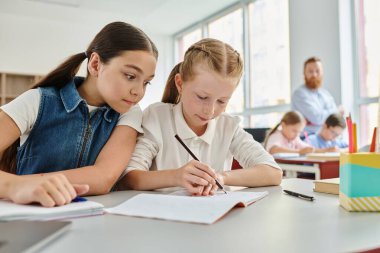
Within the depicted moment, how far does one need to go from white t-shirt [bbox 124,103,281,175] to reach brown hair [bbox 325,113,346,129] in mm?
2644

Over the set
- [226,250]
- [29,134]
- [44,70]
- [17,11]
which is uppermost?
[17,11]

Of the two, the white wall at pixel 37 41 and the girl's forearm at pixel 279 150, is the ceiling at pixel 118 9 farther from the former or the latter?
the girl's forearm at pixel 279 150

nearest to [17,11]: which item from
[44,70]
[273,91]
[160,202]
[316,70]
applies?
[44,70]

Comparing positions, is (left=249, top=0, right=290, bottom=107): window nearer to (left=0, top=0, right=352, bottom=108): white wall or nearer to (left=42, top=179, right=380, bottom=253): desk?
(left=0, top=0, right=352, bottom=108): white wall

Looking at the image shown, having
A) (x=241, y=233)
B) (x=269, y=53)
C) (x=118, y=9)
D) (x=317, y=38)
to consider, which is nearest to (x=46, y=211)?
(x=241, y=233)

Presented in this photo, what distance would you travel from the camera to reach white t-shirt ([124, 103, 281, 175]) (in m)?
1.23

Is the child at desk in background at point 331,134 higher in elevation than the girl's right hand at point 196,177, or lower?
higher

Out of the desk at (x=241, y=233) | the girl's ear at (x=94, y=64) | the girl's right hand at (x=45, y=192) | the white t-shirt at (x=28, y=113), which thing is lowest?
the desk at (x=241, y=233)

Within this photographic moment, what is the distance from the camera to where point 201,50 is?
125 centimetres

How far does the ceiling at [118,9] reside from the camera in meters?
5.89

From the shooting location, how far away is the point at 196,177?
3.00 ft

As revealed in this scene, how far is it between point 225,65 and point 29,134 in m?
0.63

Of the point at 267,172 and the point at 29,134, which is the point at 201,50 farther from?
the point at 29,134

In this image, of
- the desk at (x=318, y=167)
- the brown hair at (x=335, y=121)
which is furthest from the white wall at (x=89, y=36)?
the desk at (x=318, y=167)
